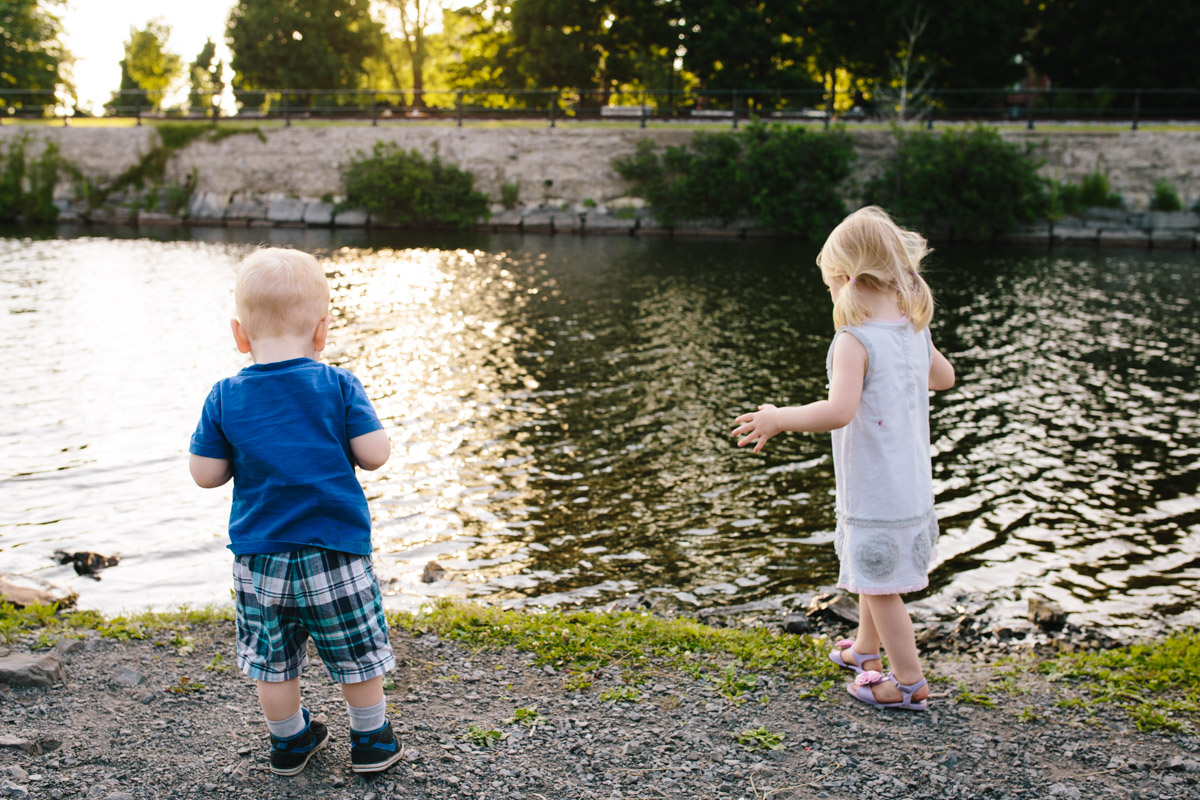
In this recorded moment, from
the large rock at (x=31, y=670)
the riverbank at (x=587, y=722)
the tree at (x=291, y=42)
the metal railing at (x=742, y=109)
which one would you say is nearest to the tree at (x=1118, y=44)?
the metal railing at (x=742, y=109)

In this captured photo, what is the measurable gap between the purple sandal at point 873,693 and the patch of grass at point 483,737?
164 cm

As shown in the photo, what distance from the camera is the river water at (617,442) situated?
6891 mm

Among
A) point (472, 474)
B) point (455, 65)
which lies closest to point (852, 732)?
point (472, 474)

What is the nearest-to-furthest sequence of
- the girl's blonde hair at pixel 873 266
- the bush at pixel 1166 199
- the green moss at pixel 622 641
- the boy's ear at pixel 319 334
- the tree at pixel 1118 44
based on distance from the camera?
the boy's ear at pixel 319 334, the girl's blonde hair at pixel 873 266, the green moss at pixel 622 641, the bush at pixel 1166 199, the tree at pixel 1118 44

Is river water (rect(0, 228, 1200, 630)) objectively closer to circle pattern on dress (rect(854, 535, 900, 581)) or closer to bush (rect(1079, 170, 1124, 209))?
circle pattern on dress (rect(854, 535, 900, 581))

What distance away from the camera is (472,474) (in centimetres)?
901

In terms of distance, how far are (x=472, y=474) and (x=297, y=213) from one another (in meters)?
29.6

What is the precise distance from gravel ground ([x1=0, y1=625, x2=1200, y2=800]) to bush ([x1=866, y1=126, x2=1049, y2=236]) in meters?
29.6

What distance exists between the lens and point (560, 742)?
3633 mm

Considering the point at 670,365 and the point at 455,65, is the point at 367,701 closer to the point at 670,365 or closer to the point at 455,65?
the point at 670,365

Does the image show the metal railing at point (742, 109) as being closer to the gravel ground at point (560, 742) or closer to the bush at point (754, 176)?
the bush at point (754, 176)

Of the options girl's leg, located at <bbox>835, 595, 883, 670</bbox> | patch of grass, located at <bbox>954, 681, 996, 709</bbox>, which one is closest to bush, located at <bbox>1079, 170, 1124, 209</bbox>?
patch of grass, located at <bbox>954, 681, 996, 709</bbox>

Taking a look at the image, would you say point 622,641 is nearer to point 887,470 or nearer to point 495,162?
point 887,470

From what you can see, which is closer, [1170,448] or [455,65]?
[1170,448]
